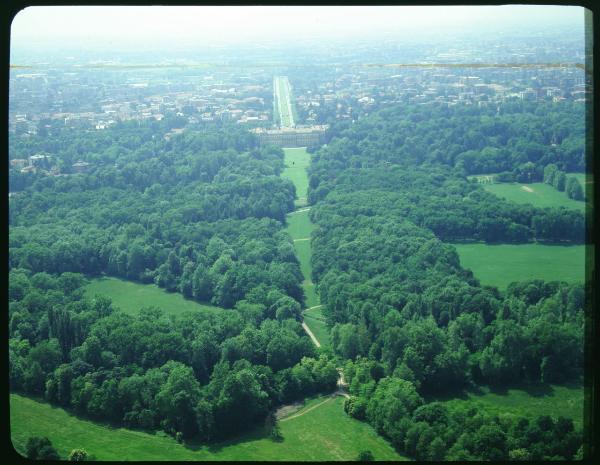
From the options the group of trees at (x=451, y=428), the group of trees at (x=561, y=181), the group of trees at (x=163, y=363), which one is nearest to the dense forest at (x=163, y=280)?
the group of trees at (x=163, y=363)

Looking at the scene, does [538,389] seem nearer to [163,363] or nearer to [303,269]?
[163,363]

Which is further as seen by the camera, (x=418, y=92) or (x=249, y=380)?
(x=418, y=92)

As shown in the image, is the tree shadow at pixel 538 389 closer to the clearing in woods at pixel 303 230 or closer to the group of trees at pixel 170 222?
the clearing in woods at pixel 303 230

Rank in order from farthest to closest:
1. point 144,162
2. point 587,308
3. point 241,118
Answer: point 241,118 < point 144,162 < point 587,308

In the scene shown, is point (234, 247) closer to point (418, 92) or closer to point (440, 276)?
point (440, 276)

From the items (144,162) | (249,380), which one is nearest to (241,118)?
(144,162)

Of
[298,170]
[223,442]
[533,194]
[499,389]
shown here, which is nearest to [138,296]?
[223,442]
